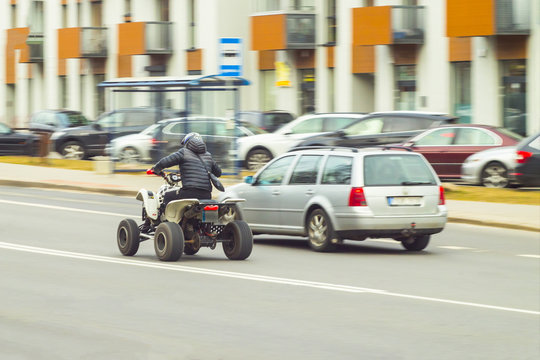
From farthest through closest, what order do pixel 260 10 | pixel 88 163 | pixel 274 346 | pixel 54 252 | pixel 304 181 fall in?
1. pixel 260 10
2. pixel 88 163
3. pixel 304 181
4. pixel 54 252
5. pixel 274 346

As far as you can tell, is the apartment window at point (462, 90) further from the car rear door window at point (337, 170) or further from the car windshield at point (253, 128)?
the car rear door window at point (337, 170)

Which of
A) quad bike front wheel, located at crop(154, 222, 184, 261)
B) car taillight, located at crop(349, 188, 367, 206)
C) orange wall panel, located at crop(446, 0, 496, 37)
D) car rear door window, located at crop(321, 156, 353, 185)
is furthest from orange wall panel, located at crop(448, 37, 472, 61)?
quad bike front wheel, located at crop(154, 222, 184, 261)

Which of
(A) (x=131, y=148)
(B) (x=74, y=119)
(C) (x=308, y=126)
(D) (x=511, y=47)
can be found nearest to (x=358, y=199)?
(A) (x=131, y=148)

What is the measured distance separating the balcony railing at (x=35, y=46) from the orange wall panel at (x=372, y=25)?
2296 centimetres

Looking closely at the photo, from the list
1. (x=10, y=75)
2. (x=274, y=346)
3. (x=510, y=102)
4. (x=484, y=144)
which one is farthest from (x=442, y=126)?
(x=10, y=75)

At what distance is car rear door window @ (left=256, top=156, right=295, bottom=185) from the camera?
1603cm

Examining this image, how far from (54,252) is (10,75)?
49.6m

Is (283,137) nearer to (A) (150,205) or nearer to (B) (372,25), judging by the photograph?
(B) (372,25)

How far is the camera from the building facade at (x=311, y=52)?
34812mm

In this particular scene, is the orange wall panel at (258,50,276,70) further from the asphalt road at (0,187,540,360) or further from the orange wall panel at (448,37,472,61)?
the asphalt road at (0,187,540,360)

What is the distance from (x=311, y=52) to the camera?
1698 inches

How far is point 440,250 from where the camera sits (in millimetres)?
15727

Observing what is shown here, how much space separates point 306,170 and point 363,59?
25264 mm

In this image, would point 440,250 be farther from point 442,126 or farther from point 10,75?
point 10,75
